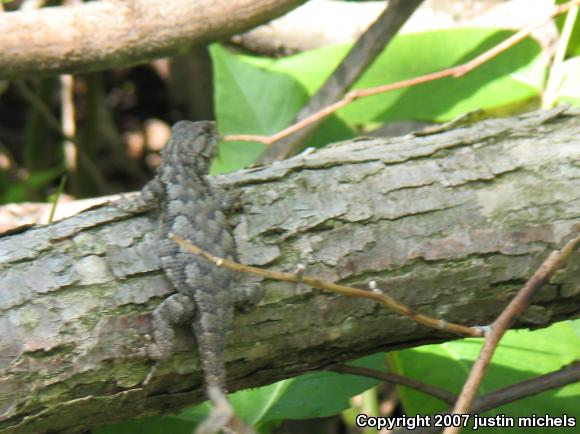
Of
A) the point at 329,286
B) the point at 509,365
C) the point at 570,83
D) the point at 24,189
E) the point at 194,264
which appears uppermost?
the point at 24,189

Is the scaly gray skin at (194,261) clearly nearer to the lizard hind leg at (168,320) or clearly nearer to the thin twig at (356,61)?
the lizard hind leg at (168,320)

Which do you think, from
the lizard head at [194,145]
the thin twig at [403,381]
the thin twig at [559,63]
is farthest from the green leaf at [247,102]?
the thin twig at [403,381]

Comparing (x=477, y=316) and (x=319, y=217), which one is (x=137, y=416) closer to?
(x=319, y=217)

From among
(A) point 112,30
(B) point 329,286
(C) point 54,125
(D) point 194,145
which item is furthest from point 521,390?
(C) point 54,125

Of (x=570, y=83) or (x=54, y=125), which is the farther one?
(x=54, y=125)

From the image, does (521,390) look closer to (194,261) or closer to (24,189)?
(194,261)

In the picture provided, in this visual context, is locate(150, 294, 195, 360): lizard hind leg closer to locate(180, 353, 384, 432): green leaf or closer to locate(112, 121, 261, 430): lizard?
locate(112, 121, 261, 430): lizard

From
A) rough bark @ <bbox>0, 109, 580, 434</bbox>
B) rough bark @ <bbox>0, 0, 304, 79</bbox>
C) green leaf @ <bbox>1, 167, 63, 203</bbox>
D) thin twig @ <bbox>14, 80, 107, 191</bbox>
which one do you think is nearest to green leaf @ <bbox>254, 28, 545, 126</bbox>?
rough bark @ <bbox>0, 0, 304, 79</bbox>
